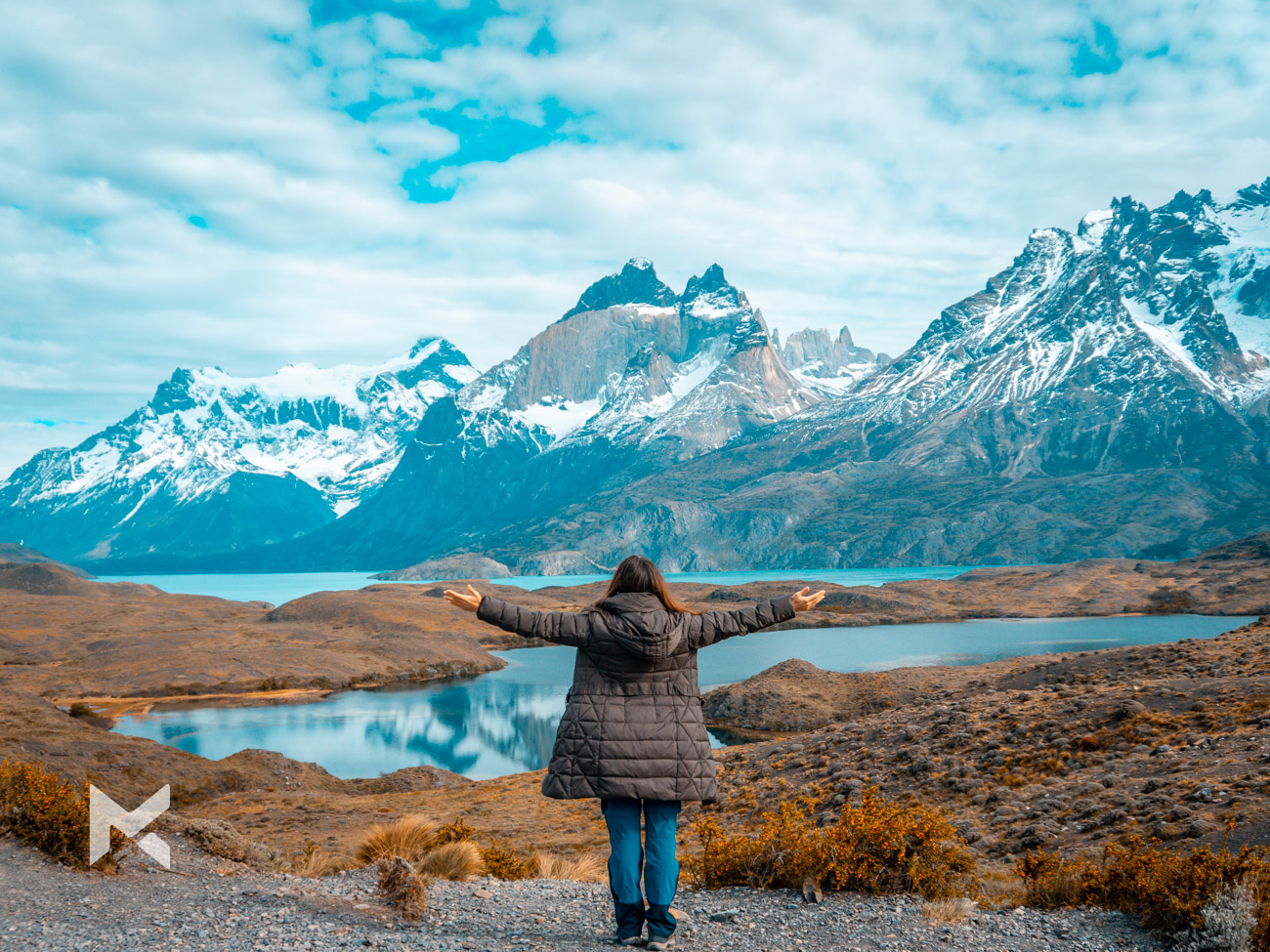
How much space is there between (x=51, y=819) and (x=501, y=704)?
76114 mm

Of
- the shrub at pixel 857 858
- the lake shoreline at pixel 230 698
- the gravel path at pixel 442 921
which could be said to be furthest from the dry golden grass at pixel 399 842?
the lake shoreline at pixel 230 698

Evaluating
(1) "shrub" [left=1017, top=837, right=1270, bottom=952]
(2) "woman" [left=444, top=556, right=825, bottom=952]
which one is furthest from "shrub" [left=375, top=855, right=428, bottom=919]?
(1) "shrub" [left=1017, top=837, right=1270, bottom=952]

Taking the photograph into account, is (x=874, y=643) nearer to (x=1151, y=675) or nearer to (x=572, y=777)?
(x=1151, y=675)

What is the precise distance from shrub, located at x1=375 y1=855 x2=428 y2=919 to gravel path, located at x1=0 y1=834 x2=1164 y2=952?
5.7 inches

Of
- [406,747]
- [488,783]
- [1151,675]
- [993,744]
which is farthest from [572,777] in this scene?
[406,747]

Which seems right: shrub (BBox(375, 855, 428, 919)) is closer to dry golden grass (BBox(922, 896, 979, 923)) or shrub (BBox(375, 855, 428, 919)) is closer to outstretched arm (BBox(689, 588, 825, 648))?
outstretched arm (BBox(689, 588, 825, 648))

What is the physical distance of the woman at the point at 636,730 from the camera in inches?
325

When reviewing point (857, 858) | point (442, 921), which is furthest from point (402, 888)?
point (857, 858)

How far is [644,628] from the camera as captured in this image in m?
8.24

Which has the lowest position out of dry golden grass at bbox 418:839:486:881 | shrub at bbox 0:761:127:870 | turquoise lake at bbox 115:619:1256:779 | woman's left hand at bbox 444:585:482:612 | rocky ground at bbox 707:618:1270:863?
turquoise lake at bbox 115:619:1256:779

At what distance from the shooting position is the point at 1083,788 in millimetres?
19469

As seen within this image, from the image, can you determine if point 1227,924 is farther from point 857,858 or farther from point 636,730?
point 636,730

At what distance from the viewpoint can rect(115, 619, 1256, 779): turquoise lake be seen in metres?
63.0

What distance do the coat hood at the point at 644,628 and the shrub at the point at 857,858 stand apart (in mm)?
4337
